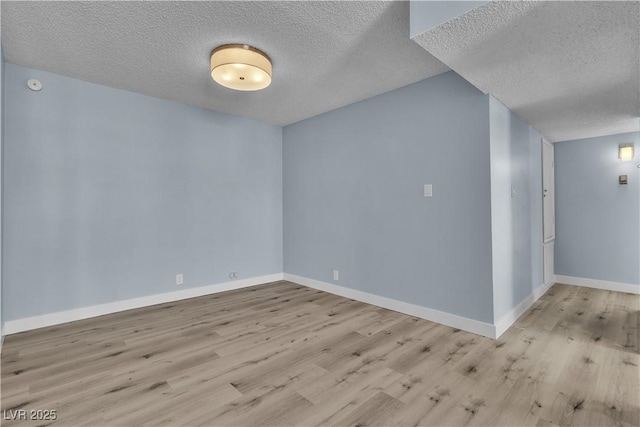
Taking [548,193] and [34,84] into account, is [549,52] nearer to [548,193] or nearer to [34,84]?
[548,193]

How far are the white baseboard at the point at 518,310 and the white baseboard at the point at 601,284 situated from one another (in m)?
0.75

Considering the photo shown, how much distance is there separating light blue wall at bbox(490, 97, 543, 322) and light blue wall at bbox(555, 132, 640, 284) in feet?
3.30

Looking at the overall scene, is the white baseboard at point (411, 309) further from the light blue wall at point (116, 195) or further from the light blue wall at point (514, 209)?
the light blue wall at point (116, 195)

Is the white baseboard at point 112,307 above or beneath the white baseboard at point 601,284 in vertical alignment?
above

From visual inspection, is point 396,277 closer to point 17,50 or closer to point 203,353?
point 203,353

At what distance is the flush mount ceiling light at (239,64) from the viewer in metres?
2.45

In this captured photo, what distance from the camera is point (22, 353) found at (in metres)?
2.39

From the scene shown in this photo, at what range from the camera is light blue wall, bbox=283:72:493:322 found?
2.79 meters

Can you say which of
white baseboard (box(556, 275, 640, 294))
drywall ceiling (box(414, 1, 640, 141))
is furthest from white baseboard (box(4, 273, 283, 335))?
white baseboard (box(556, 275, 640, 294))

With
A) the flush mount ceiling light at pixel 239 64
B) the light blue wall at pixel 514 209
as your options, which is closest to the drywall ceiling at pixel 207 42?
the flush mount ceiling light at pixel 239 64

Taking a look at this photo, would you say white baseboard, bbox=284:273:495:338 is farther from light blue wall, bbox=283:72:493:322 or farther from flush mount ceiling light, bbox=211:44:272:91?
flush mount ceiling light, bbox=211:44:272:91

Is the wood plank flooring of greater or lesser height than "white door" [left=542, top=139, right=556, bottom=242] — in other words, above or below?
below

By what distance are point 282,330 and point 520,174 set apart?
3030 millimetres

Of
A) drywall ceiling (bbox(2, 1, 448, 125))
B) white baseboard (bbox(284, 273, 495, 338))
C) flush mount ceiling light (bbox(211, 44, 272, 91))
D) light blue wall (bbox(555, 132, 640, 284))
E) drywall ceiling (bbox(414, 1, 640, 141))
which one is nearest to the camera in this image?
drywall ceiling (bbox(414, 1, 640, 141))
